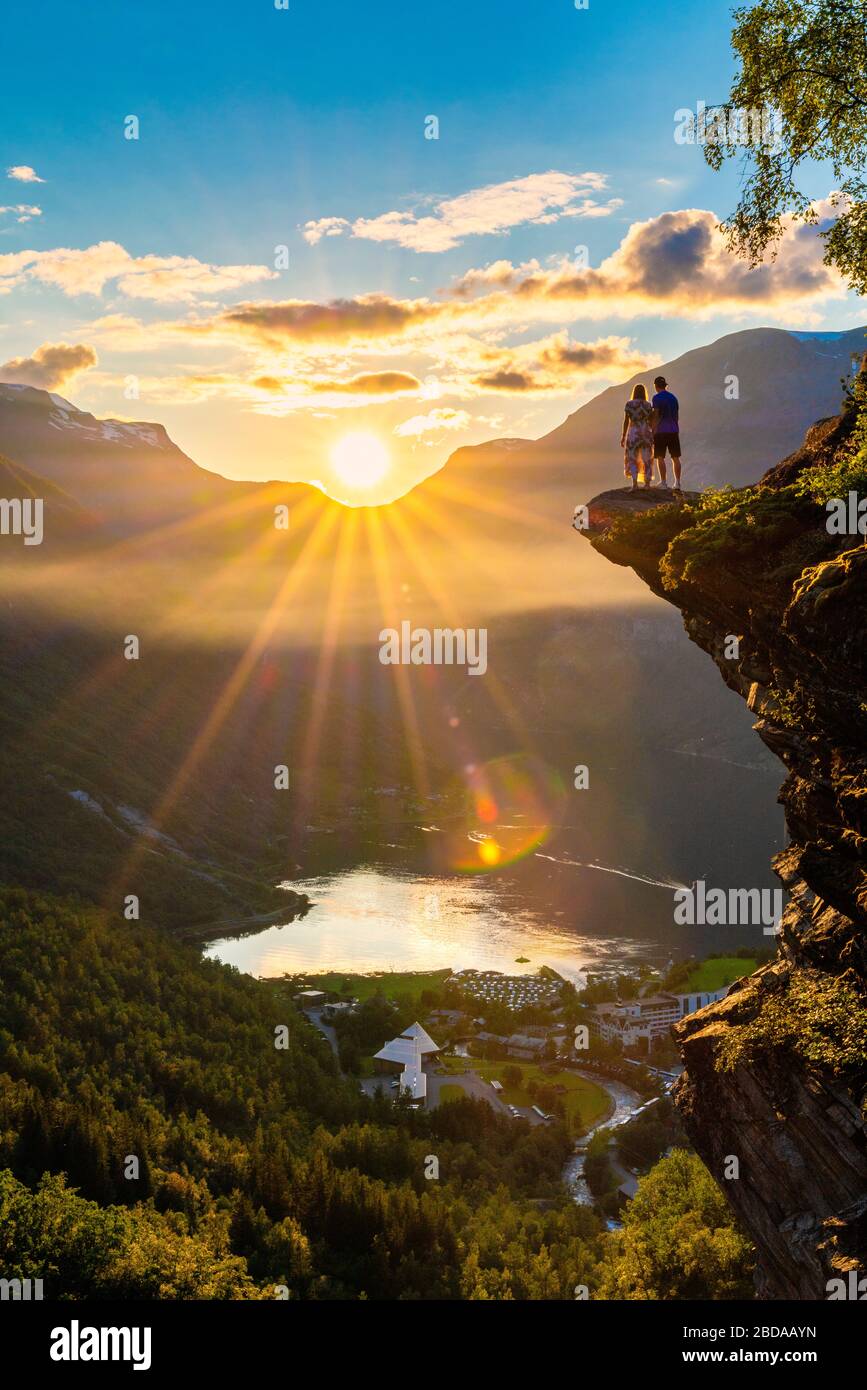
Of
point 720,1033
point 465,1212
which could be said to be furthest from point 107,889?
point 720,1033

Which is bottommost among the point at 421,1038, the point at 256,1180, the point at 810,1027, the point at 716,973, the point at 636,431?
the point at 421,1038

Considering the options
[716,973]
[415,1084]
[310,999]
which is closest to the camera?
[415,1084]

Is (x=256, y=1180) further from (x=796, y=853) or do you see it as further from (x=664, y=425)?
(x=664, y=425)

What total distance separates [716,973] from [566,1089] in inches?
766

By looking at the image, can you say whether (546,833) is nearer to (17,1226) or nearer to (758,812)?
(758,812)

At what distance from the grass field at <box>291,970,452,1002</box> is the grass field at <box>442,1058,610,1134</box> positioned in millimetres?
19888

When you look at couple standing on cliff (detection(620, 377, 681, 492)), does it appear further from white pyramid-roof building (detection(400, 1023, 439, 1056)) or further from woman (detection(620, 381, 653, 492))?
white pyramid-roof building (detection(400, 1023, 439, 1056))

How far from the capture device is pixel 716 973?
3024 inches

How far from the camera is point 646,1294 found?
29.6 m

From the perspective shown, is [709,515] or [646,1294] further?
[646,1294]

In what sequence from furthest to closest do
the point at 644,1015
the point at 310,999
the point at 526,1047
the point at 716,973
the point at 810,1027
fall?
the point at 310,999
the point at 716,973
the point at 644,1015
the point at 526,1047
the point at 810,1027

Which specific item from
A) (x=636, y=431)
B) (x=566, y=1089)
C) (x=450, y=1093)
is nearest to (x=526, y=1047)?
(x=566, y=1089)
